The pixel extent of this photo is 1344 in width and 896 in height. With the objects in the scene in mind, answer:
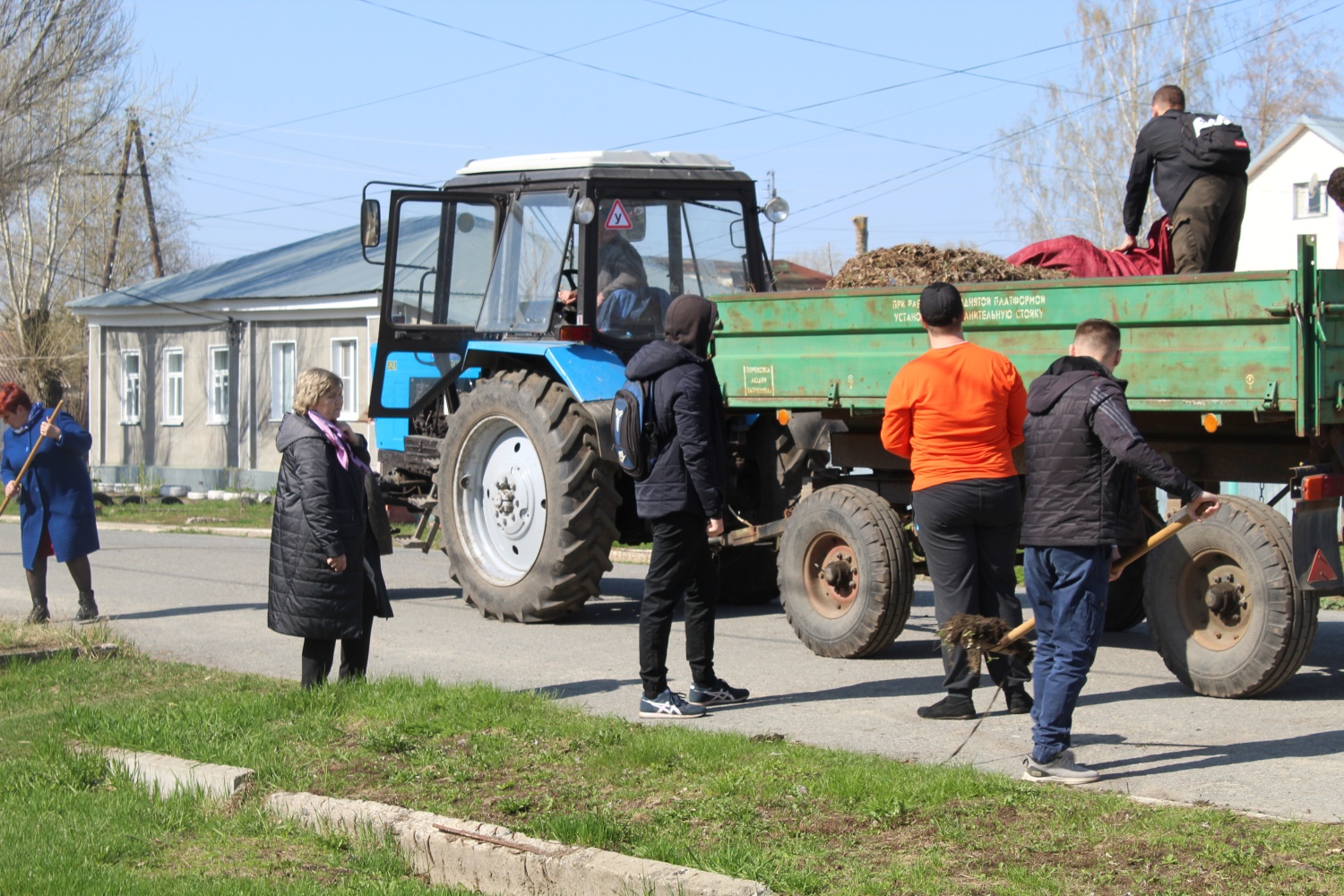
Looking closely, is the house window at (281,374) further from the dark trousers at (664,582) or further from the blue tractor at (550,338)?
the dark trousers at (664,582)

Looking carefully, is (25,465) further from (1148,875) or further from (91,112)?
(91,112)

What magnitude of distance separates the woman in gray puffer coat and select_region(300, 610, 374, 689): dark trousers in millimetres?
142

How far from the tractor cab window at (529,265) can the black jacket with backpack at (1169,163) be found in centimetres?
374

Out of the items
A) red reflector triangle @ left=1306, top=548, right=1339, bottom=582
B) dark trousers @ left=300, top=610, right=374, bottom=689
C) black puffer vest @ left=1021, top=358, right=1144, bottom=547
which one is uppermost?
black puffer vest @ left=1021, top=358, right=1144, bottom=547

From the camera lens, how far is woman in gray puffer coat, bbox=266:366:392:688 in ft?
21.9

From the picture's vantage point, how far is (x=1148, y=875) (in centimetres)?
416

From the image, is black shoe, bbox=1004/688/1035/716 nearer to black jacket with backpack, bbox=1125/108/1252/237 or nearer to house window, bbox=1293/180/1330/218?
black jacket with backpack, bbox=1125/108/1252/237

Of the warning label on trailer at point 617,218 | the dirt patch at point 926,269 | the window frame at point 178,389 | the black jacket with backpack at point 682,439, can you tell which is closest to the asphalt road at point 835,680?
the black jacket with backpack at point 682,439

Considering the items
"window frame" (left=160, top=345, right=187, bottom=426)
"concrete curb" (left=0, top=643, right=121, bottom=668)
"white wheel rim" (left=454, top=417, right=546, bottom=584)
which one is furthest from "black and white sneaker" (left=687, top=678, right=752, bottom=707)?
"window frame" (left=160, top=345, right=187, bottom=426)

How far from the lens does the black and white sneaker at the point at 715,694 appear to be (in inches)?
278

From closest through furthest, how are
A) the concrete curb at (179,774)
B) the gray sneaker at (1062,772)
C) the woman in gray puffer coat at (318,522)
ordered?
the gray sneaker at (1062,772) < the concrete curb at (179,774) < the woman in gray puffer coat at (318,522)

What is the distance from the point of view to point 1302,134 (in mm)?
44500

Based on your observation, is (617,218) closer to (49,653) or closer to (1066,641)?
(49,653)

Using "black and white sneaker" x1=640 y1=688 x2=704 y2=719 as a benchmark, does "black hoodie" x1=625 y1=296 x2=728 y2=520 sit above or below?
above
